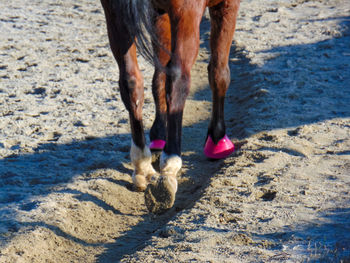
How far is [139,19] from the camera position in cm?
291

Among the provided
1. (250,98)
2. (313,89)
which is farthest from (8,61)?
(313,89)

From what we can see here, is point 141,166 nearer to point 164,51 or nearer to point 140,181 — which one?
point 140,181

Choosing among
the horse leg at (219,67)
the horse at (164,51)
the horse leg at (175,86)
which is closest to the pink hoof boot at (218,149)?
the horse leg at (219,67)

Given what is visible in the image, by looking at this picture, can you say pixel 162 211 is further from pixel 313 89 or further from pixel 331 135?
pixel 313 89

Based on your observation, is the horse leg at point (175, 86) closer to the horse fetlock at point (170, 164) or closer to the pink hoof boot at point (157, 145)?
the horse fetlock at point (170, 164)

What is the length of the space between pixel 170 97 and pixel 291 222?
1013 mm

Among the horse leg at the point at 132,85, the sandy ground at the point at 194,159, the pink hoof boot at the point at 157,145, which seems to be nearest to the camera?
the sandy ground at the point at 194,159

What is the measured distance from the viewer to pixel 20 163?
12.4ft

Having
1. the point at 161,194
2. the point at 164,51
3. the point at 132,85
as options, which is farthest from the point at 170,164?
the point at 164,51

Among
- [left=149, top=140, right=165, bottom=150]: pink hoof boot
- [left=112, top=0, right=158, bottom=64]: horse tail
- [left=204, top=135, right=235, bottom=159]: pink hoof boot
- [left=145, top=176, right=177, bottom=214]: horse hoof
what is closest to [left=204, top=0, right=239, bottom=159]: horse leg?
[left=204, top=135, right=235, bottom=159]: pink hoof boot

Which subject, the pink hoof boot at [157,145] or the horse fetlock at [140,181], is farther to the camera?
Result: the pink hoof boot at [157,145]

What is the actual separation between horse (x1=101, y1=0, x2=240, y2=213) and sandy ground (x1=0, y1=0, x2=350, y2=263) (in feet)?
0.75

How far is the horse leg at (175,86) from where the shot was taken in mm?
2828

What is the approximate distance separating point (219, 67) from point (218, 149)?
643mm
